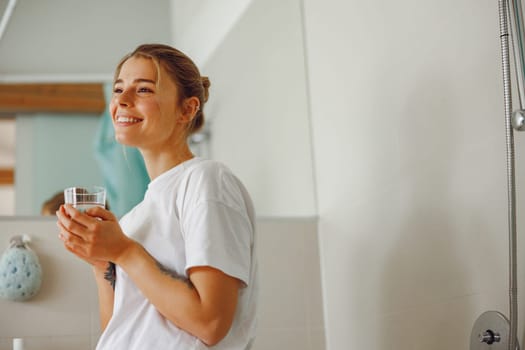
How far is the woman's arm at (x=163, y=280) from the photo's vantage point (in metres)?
1.17

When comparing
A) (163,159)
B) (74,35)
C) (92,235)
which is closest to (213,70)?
(74,35)

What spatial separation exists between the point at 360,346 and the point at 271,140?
0.65 metres

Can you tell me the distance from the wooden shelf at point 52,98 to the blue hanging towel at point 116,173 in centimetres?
4

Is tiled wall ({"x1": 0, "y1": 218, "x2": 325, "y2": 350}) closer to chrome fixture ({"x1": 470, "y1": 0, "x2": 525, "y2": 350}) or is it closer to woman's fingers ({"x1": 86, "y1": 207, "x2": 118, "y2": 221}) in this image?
woman's fingers ({"x1": 86, "y1": 207, "x2": 118, "y2": 221})

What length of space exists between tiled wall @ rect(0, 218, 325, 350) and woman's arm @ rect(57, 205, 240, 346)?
0.65m

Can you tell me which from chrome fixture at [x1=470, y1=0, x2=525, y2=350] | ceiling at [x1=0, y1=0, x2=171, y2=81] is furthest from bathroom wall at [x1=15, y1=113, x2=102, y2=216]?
chrome fixture at [x1=470, y1=0, x2=525, y2=350]

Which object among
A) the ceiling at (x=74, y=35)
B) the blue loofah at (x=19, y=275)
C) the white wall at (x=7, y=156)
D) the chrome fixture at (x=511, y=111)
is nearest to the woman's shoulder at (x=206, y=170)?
the chrome fixture at (x=511, y=111)

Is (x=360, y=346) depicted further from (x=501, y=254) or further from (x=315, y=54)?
(x=315, y=54)

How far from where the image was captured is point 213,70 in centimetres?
226

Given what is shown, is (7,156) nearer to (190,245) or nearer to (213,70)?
(213,70)

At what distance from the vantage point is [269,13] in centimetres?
229

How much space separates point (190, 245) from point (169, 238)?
0.23 ft

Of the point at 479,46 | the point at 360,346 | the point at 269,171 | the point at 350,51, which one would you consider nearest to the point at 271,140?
the point at 269,171

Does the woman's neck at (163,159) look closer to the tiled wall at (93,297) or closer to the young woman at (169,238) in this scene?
the young woman at (169,238)
